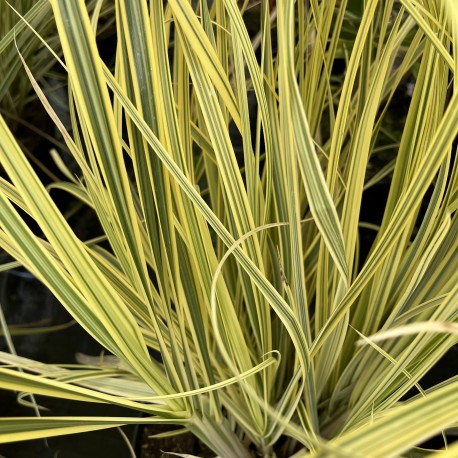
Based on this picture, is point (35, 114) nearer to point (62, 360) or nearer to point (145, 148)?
point (62, 360)

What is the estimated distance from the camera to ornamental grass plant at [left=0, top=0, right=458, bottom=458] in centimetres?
32

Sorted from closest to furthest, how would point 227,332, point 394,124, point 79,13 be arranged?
point 79,13, point 227,332, point 394,124

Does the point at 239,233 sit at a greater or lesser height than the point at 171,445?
greater

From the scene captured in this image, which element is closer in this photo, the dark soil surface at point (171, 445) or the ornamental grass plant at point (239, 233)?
the ornamental grass plant at point (239, 233)

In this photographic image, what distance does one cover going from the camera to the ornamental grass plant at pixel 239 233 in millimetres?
315

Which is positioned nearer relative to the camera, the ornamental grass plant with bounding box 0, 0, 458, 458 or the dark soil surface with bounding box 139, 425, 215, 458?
the ornamental grass plant with bounding box 0, 0, 458, 458

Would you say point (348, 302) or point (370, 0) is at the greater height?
point (370, 0)

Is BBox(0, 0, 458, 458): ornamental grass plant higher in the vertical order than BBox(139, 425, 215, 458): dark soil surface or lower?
higher

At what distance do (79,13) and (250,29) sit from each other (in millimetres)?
558

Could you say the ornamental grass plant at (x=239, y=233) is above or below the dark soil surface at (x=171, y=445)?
above

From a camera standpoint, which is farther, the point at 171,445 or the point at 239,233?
the point at 171,445

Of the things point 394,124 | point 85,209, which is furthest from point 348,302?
point 85,209

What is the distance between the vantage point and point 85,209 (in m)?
0.87

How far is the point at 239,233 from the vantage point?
392 mm
